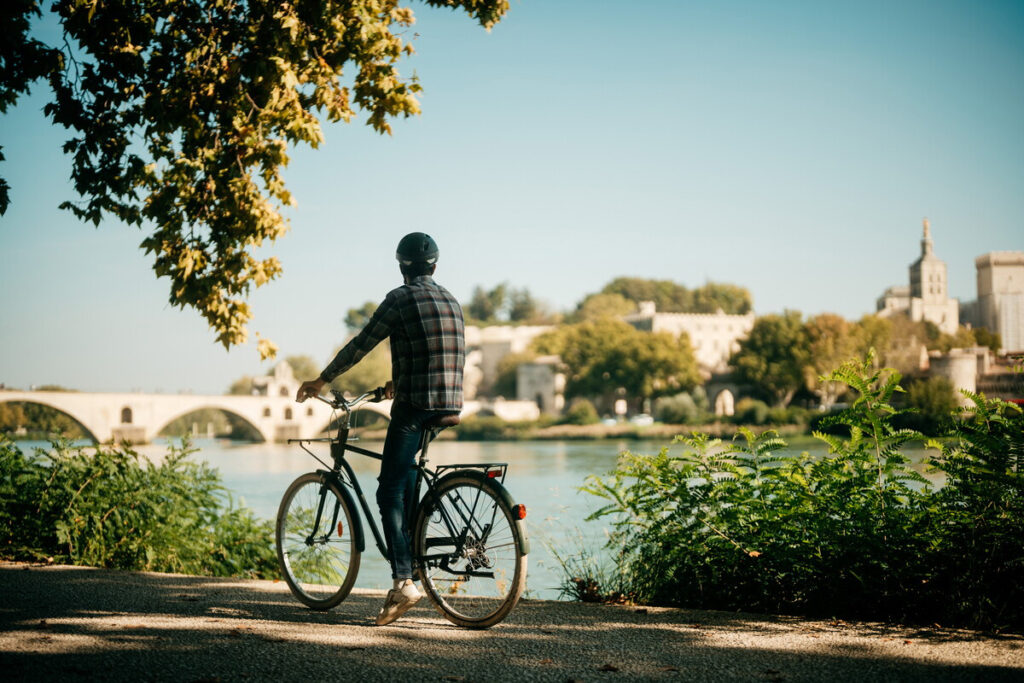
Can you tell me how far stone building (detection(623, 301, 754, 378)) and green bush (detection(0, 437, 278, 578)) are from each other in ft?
280

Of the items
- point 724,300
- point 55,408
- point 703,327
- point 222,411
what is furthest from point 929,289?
point 55,408

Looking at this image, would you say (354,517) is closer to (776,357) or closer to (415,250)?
(415,250)

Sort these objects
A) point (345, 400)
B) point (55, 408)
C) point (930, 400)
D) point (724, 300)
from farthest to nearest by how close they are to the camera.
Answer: point (724, 300), point (55, 408), point (930, 400), point (345, 400)

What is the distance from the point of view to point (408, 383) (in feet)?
12.5

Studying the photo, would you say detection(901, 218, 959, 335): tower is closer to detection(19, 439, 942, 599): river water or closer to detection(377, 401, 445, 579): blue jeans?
detection(19, 439, 942, 599): river water

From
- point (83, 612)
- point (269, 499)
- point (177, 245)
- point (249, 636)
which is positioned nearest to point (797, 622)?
point (249, 636)

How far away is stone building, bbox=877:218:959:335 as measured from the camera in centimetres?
7806

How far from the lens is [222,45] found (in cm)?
628

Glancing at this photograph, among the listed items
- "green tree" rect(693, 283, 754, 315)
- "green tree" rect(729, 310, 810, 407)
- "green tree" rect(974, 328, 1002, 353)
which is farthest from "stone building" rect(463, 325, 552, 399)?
"green tree" rect(974, 328, 1002, 353)

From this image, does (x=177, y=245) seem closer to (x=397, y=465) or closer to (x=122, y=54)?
(x=122, y=54)

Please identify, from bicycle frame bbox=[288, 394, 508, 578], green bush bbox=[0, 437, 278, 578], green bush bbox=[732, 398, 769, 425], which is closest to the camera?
bicycle frame bbox=[288, 394, 508, 578]

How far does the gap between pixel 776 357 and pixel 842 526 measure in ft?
201

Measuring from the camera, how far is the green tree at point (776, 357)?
60.3 metres

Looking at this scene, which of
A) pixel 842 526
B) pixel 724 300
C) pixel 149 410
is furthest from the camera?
pixel 724 300
